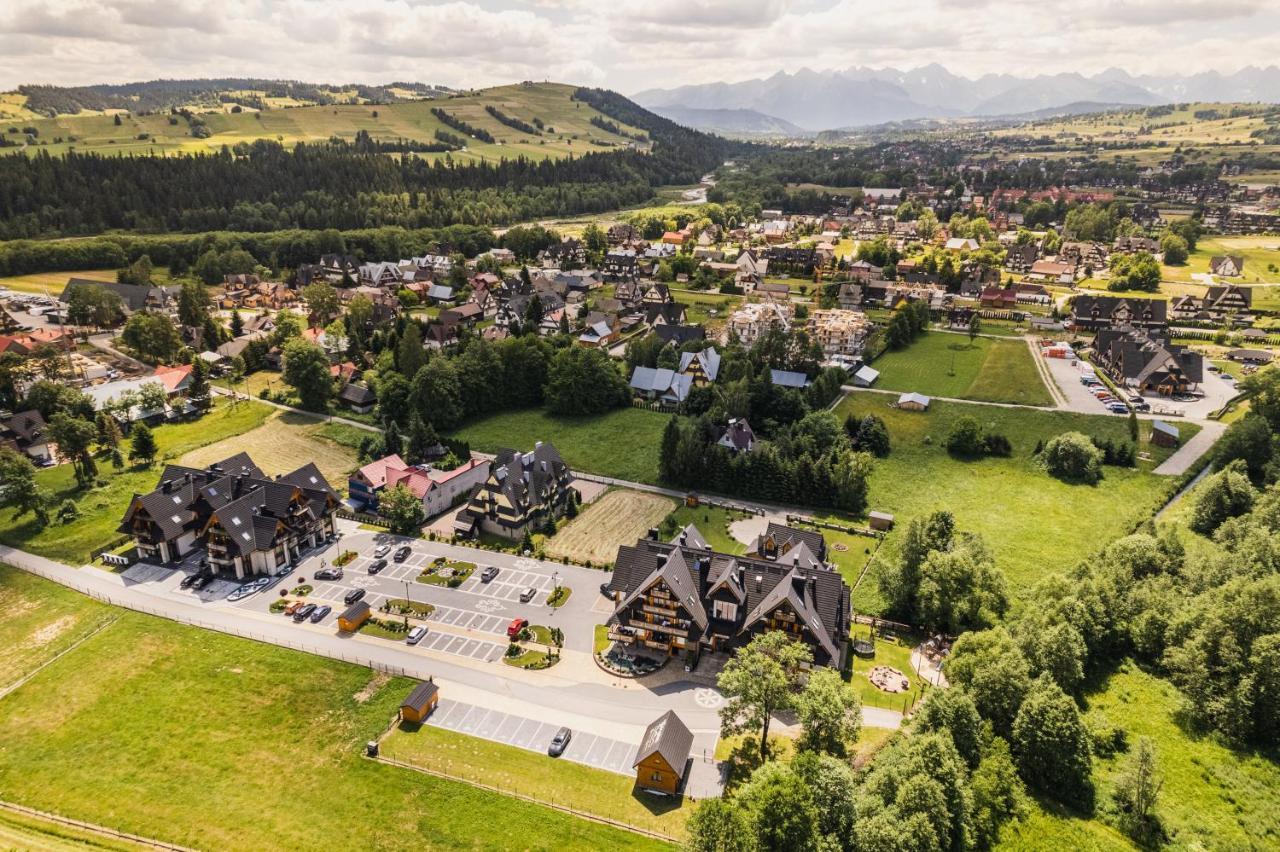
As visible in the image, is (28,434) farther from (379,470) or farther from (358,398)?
(379,470)

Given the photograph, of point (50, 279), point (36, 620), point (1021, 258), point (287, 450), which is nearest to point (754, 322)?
point (287, 450)

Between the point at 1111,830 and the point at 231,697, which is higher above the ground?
the point at 1111,830

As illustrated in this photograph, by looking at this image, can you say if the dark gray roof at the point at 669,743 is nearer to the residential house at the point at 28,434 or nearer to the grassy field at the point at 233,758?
the grassy field at the point at 233,758

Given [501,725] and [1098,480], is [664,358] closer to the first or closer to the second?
[1098,480]

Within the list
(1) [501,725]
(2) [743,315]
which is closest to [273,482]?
(1) [501,725]

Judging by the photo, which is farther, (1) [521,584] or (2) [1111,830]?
(1) [521,584]

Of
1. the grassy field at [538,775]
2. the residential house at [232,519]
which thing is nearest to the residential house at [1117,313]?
the grassy field at [538,775]

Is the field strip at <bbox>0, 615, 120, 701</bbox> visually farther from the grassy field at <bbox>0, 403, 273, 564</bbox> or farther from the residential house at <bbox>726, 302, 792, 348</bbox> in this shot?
the residential house at <bbox>726, 302, 792, 348</bbox>

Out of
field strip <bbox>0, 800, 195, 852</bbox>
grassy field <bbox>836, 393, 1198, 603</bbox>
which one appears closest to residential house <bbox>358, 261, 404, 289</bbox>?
grassy field <bbox>836, 393, 1198, 603</bbox>

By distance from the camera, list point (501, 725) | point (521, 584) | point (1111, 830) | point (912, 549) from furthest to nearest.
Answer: point (521, 584) < point (912, 549) < point (501, 725) < point (1111, 830)
